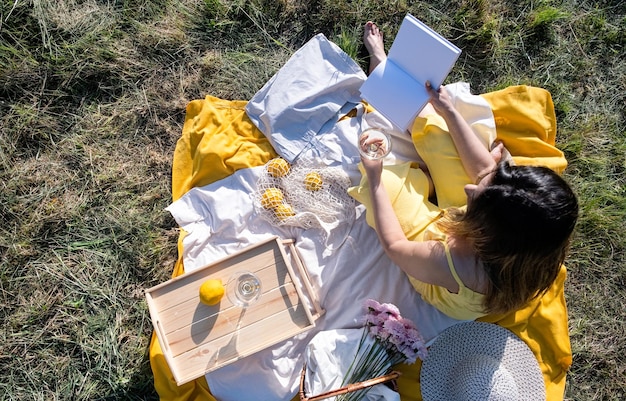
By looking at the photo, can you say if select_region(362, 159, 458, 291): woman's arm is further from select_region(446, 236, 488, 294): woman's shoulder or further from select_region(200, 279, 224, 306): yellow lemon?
select_region(200, 279, 224, 306): yellow lemon

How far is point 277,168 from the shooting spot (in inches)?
112

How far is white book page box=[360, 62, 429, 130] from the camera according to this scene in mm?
2607

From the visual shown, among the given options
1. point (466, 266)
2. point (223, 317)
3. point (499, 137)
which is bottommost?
point (223, 317)

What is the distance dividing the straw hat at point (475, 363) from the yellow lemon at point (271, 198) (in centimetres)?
112

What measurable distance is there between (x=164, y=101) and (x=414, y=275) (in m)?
1.89

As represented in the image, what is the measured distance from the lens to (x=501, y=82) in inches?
126

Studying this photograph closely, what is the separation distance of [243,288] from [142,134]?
4.39 feet

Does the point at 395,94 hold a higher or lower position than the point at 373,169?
higher

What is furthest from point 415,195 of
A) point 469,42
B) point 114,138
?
point 114,138

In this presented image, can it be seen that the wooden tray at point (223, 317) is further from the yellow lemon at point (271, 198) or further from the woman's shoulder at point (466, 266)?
the woman's shoulder at point (466, 266)

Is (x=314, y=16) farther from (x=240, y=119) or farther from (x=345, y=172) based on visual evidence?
(x=345, y=172)

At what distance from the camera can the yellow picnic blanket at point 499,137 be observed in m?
2.67

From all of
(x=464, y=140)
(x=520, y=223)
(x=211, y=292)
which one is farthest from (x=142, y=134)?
(x=520, y=223)

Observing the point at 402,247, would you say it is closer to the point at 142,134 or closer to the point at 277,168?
the point at 277,168
